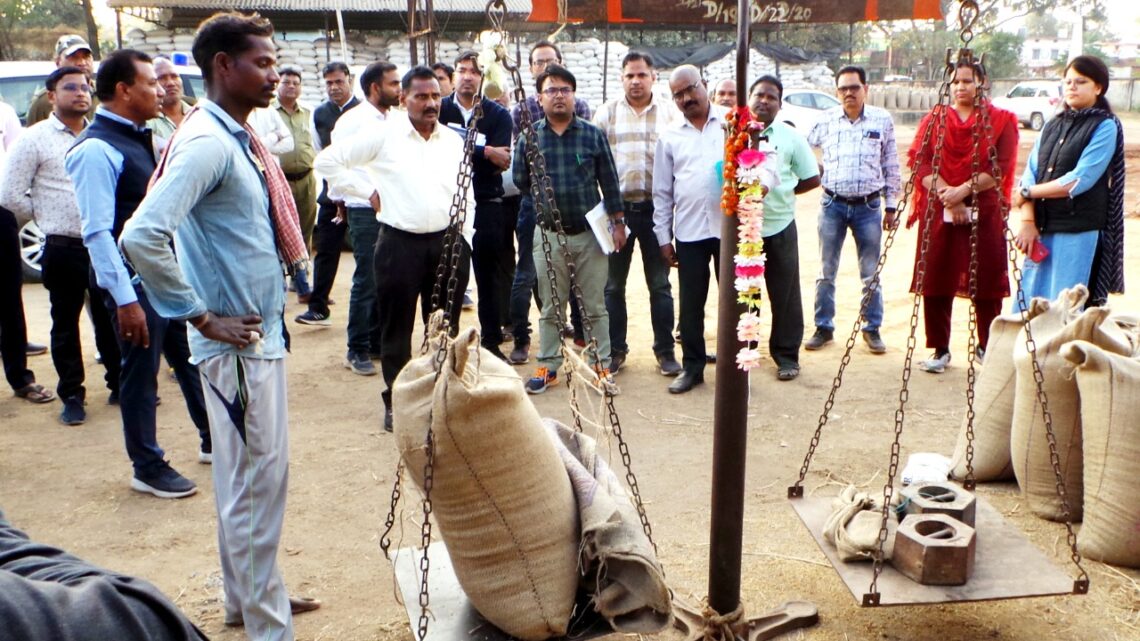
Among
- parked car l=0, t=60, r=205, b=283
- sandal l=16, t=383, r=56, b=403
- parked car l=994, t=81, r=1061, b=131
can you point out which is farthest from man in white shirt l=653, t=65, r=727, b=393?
parked car l=994, t=81, r=1061, b=131

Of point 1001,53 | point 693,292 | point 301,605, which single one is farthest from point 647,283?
point 1001,53

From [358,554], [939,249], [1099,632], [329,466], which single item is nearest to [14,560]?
[358,554]

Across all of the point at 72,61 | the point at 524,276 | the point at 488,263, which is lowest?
the point at 524,276

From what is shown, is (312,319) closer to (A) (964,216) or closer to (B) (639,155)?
(B) (639,155)

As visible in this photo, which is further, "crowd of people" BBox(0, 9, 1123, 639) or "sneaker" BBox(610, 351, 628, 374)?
"sneaker" BBox(610, 351, 628, 374)

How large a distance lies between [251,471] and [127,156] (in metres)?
1.83

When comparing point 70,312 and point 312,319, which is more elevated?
point 70,312

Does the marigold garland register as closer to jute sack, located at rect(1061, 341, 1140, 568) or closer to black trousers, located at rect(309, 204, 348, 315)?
jute sack, located at rect(1061, 341, 1140, 568)

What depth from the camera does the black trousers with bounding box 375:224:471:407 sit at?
483cm

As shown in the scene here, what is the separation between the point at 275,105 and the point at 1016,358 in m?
5.70

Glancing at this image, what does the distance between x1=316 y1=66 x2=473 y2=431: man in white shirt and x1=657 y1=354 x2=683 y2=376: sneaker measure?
1671 mm

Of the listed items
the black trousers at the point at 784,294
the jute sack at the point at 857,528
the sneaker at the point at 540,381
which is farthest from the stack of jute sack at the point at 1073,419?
the sneaker at the point at 540,381

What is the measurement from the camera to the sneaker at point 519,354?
6285 mm

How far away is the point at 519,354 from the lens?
6.31 meters
